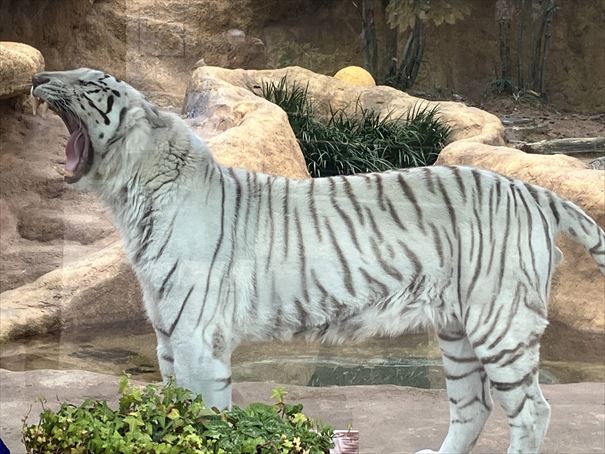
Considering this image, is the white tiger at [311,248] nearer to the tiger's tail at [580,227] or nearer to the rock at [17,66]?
the tiger's tail at [580,227]

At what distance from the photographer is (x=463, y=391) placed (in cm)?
337

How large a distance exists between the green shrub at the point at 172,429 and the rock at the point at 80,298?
43 centimetres

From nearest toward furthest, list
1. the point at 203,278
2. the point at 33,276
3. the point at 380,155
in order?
the point at 203,278 → the point at 380,155 → the point at 33,276

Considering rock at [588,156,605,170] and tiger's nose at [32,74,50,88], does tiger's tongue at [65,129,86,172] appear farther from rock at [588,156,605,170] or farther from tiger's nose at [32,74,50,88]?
rock at [588,156,605,170]

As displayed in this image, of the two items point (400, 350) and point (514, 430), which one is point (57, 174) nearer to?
point (400, 350)

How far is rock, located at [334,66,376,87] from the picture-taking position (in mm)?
3432

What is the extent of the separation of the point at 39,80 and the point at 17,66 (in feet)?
1.02

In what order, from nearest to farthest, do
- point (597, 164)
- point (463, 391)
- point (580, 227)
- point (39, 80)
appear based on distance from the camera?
1. point (39, 80)
2. point (580, 227)
3. point (463, 391)
4. point (597, 164)

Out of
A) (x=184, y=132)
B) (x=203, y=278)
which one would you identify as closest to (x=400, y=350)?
(x=203, y=278)

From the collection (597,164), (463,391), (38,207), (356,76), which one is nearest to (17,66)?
(38,207)

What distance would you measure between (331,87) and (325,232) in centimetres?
48

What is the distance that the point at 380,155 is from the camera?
11.0 feet

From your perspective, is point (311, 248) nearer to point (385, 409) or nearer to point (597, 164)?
point (385, 409)

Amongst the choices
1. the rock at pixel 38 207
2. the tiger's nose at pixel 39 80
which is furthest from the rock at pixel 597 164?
the tiger's nose at pixel 39 80
